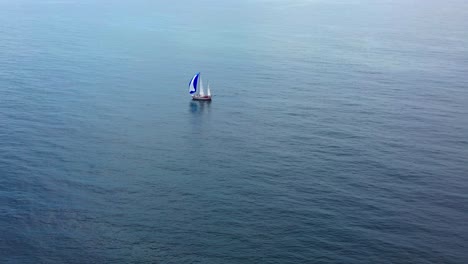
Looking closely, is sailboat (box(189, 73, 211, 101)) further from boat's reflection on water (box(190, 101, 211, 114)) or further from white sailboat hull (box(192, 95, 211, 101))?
boat's reflection on water (box(190, 101, 211, 114))

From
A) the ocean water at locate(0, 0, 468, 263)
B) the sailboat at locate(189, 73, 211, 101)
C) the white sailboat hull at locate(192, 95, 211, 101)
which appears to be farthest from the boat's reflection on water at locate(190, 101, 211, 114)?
the sailboat at locate(189, 73, 211, 101)

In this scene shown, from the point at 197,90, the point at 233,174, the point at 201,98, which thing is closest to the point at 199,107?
the point at 201,98

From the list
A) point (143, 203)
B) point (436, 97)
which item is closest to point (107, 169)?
point (143, 203)

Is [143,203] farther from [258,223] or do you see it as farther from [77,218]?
[258,223]

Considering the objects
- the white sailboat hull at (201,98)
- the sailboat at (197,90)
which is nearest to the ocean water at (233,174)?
the white sailboat hull at (201,98)

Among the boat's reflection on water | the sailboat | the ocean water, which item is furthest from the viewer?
the sailboat

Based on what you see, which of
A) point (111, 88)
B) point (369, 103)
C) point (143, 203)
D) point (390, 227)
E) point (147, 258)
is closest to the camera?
point (147, 258)
